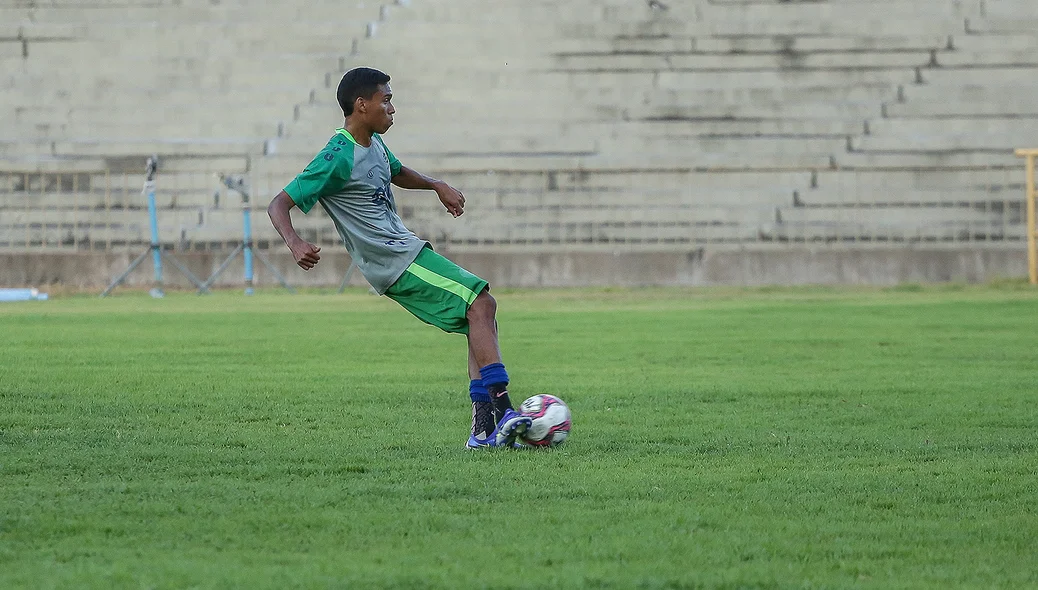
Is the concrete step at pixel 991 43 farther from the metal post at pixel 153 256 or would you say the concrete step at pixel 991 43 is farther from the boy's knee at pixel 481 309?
the boy's knee at pixel 481 309

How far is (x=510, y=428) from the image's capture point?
Result: 22.0 ft

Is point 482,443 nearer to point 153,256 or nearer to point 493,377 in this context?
point 493,377

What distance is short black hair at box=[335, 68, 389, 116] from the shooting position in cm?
700

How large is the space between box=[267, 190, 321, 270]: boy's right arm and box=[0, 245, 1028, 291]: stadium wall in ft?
52.9

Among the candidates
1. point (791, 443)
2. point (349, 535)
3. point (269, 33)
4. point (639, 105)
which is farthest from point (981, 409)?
point (269, 33)

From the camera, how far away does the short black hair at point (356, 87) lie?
7.00m

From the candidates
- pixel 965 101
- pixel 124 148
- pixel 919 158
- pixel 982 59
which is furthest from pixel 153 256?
pixel 982 59

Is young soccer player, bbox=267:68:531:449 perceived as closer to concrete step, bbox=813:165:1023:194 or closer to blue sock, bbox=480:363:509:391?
blue sock, bbox=480:363:509:391

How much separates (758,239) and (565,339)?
34.2 ft

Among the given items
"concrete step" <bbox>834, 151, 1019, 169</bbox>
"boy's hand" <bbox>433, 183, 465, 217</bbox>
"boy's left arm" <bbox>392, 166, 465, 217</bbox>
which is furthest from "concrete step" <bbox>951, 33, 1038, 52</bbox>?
"boy's hand" <bbox>433, 183, 465, 217</bbox>

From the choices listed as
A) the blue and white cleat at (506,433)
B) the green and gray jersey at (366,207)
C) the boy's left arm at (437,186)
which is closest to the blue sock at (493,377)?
the blue and white cleat at (506,433)

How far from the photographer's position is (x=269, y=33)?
2762 cm

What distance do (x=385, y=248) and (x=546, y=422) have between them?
3.48 feet

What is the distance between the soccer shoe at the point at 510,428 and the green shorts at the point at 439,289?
522mm
